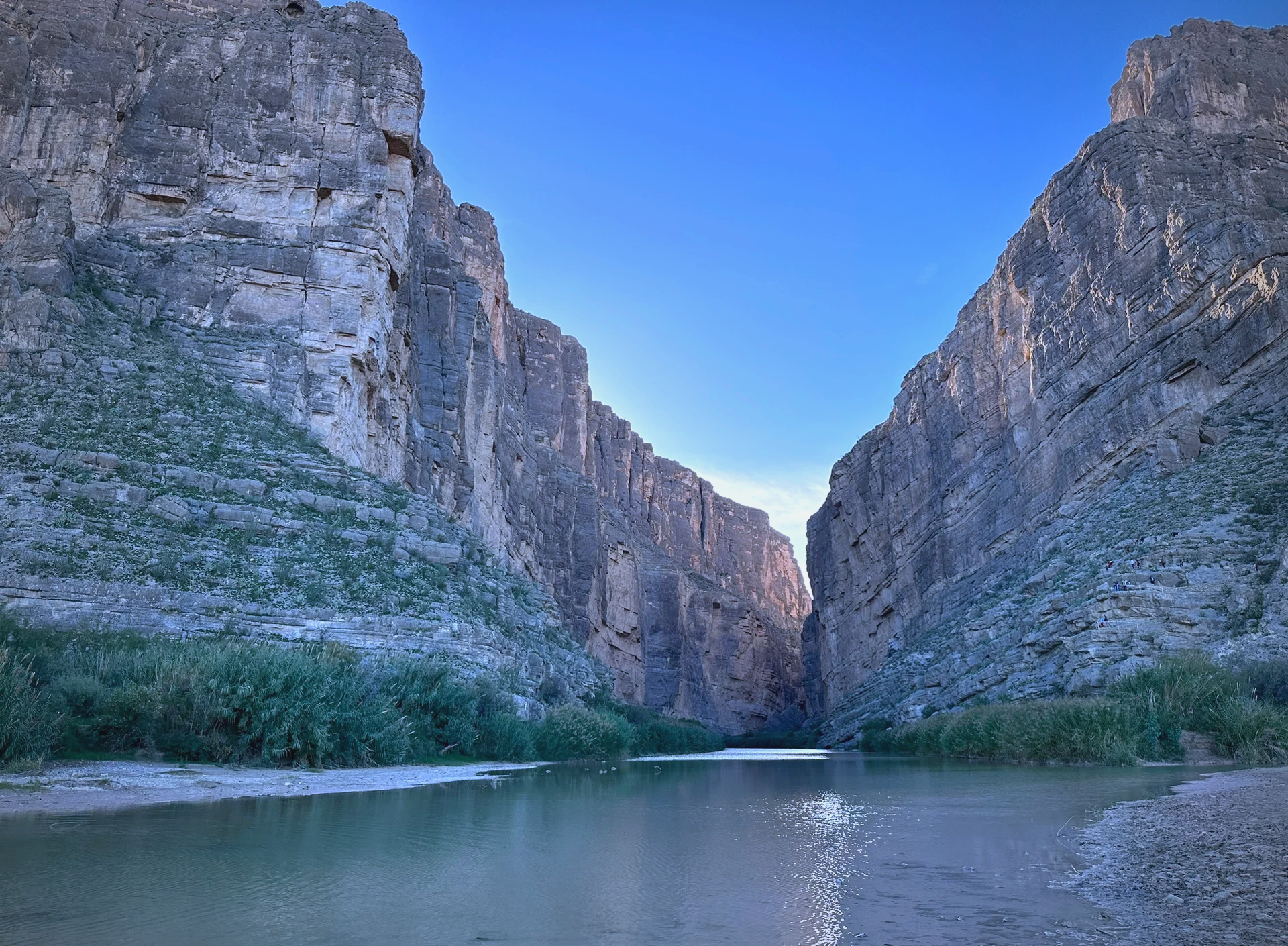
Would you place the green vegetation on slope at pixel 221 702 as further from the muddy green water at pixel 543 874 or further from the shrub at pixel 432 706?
the muddy green water at pixel 543 874

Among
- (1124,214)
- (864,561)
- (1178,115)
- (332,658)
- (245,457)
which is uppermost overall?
(1178,115)

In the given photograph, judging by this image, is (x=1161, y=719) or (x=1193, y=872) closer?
(x=1193, y=872)

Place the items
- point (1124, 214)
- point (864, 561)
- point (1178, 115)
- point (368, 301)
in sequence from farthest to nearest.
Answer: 1. point (864, 561)
2. point (1178, 115)
3. point (1124, 214)
4. point (368, 301)

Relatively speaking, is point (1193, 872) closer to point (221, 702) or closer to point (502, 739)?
point (221, 702)

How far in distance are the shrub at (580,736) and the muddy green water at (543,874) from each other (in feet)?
41.0

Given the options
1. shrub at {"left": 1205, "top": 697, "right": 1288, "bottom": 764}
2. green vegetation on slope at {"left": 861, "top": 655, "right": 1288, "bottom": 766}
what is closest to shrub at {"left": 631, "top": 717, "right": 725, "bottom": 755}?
green vegetation on slope at {"left": 861, "top": 655, "right": 1288, "bottom": 766}

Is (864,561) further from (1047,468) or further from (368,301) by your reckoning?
(368,301)

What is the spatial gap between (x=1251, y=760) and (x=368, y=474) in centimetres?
2258

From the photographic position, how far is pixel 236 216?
30.8 metres

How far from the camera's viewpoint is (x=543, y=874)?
4918 mm

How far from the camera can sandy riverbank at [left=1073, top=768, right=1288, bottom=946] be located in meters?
3.22

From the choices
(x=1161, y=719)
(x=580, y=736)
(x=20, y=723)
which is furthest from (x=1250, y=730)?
(x=20, y=723)

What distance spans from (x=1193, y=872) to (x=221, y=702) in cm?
1089

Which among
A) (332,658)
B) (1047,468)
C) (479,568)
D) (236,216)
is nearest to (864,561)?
(1047,468)
